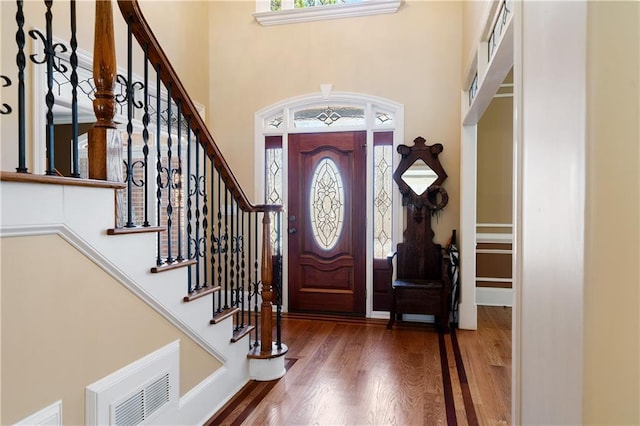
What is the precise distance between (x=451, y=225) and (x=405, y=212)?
516 millimetres

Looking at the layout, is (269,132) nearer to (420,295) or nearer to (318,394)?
(420,295)

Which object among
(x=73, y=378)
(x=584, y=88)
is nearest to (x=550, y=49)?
(x=584, y=88)

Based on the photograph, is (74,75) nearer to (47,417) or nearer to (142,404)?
(47,417)

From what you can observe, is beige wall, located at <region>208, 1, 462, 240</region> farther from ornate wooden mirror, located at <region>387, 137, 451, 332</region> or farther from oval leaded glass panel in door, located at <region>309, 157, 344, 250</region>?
oval leaded glass panel in door, located at <region>309, 157, 344, 250</region>

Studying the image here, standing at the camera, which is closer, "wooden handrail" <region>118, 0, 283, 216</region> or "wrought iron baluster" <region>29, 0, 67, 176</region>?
"wrought iron baluster" <region>29, 0, 67, 176</region>

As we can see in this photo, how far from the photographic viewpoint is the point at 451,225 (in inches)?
174

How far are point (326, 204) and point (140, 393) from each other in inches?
125

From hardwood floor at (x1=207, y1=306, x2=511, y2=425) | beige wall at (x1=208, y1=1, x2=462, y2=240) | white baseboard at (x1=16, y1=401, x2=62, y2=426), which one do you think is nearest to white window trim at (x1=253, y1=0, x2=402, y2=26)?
beige wall at (x1=208, y1=1, x2=462, y2=240)

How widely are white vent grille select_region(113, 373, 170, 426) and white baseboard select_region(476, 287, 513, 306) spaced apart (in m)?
4.22

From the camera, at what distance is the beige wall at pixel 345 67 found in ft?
14.4

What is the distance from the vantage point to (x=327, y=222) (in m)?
4.72

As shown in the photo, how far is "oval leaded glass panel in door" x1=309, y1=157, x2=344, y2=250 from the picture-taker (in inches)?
185

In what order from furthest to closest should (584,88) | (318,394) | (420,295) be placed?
(420,295)
(318,394)
(584,88)

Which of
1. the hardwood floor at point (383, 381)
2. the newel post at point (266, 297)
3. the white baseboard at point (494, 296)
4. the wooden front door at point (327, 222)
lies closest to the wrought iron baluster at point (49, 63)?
the newel post at point (266, 297)
